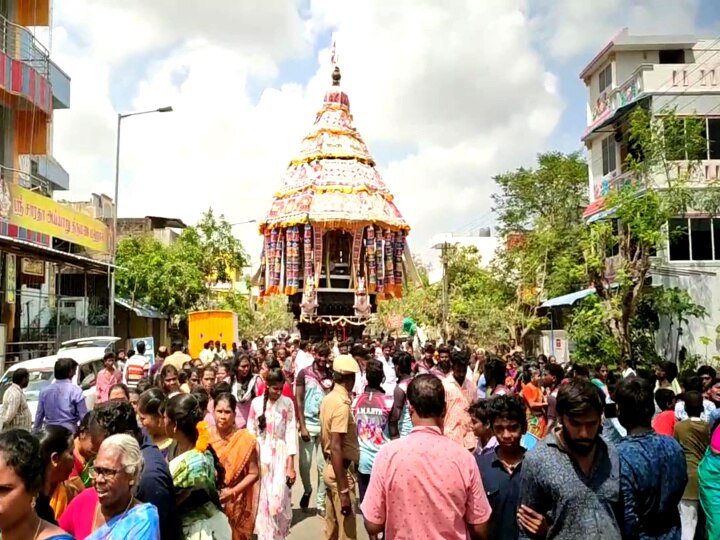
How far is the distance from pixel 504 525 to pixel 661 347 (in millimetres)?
16539

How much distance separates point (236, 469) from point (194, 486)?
1035mm

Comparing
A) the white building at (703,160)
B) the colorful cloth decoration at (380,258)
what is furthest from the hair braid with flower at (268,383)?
the colorful cloth decoration at (380,258)

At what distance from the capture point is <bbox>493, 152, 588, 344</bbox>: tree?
28.9 m

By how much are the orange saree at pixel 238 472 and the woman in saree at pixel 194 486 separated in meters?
0.68

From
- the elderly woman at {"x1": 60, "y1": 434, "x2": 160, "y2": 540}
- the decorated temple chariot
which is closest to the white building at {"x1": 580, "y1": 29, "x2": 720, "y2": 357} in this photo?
the decorated temple chariot

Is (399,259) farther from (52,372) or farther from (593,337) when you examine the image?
(52,372)

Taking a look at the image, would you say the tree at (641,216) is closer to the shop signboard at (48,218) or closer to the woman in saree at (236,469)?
the woman in saree at (236,469)

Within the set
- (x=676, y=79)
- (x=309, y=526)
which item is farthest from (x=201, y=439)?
(x=676, y=79)

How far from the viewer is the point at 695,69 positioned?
19.5 meters

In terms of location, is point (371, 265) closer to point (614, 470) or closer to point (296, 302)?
point (296, 302)

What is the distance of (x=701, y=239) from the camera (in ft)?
62.4

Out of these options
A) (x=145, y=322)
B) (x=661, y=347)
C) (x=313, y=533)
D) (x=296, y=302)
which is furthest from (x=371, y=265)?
(x=313, y=533)

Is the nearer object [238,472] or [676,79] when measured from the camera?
[238,472]

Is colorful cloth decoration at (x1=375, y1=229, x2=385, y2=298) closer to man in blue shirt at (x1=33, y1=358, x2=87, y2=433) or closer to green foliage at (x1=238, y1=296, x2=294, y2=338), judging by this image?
man in blue shirt at (x1=33, y1=358, x2=87, y2=433)
